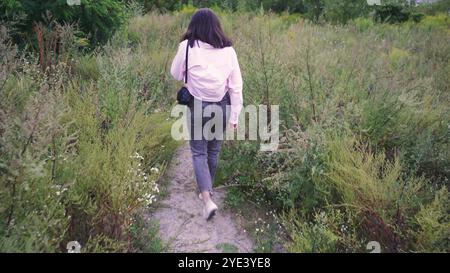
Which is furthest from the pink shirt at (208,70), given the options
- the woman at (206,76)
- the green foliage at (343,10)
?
the green foliage at (343,10)

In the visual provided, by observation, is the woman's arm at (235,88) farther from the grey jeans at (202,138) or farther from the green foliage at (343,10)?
the green foliage at (343,10)

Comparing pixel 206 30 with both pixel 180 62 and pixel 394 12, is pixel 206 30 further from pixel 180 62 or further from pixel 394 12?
pixel 394 12

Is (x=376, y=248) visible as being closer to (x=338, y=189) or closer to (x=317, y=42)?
(x=338, y=189)

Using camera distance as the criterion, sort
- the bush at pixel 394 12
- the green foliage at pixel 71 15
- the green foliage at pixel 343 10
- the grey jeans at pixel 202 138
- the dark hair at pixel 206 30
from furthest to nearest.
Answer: the bush at pixel 394 12
the green foliage at pixel 343 10
the green foliage at pixel 71 15
the grey jeans at pixel 202 138
the dark hair at pixel 206 30

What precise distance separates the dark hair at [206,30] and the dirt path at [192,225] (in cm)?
150

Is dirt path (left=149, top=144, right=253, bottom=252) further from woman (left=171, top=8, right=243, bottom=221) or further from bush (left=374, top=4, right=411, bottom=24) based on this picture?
bush (left=374, top=4, right=411, bottom=24)

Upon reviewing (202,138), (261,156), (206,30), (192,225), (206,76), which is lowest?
(192,225)

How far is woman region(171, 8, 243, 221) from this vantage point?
3369 millimetres

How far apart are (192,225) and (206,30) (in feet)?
5.54

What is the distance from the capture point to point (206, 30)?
3336mm

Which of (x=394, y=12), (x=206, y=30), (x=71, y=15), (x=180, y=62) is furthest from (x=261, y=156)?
(x=394, y=12)

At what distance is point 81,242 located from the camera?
3.01m

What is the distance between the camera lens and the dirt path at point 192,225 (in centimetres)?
338
